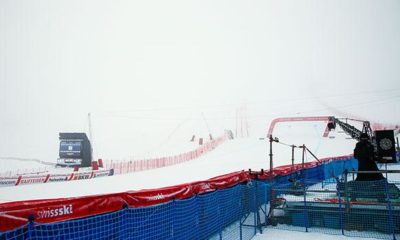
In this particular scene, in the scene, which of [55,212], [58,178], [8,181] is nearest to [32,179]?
[8,181]

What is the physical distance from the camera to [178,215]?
23.7 feet

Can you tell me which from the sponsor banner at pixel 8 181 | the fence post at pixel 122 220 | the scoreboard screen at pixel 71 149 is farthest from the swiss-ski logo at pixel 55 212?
the scoreboard screen at pixel 71 149

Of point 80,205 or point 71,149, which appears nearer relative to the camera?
point 80,205

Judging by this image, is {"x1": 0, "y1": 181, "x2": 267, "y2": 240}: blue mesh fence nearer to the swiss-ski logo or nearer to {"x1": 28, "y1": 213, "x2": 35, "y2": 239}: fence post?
{"x1": 28, "y1": 213, "x2": 35, "y2": 239}: fence post

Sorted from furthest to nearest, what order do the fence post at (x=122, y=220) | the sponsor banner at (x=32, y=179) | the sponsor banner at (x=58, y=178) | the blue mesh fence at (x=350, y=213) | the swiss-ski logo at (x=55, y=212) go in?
the sponsor banner at (x=58, y=178) < the sponsor banner at (x=32, y=179) < the blue mesh fence at (x=350, y=213) < the fence post at (x=122, y=220) < the swiss-ski logo at (x=55, y=212)

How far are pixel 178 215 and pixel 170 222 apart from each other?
1.12 feet

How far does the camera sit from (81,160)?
41.0 m

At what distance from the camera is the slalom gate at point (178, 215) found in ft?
14.5

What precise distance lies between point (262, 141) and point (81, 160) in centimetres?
3408

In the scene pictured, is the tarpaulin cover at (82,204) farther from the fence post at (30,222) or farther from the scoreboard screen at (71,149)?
the scoreboard screen at (71,149)

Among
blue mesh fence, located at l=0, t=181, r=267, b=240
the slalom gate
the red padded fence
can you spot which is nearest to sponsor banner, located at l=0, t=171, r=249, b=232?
the slalom gate

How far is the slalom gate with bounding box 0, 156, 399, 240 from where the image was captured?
175 inches

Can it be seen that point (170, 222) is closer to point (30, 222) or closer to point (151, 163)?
point (30, 222)

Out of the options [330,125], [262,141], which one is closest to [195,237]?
[330,125]
